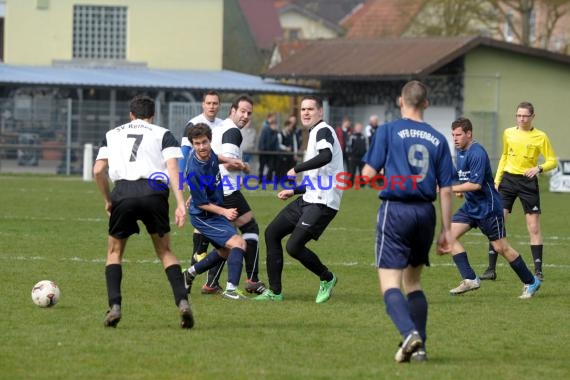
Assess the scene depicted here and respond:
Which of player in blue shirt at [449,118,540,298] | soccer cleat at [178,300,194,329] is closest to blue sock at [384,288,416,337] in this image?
soccer cleat at [178,300,194,329]

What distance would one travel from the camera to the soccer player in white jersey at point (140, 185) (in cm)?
1002

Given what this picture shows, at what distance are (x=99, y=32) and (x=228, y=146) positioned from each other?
3561 centimetres

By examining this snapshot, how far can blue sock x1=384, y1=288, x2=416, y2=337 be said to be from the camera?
8.58m

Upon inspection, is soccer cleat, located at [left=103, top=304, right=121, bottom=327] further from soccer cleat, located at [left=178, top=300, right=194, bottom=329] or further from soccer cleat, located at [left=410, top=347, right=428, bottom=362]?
soccer cleat, located at [left=410, top=347, right=428, bottom=362]

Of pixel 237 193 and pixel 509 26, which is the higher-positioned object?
pixel 509 26

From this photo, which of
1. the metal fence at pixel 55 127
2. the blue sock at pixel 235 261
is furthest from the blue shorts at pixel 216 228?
the metal fence at pixel 55 127

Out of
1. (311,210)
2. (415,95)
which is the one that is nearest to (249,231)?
(311,210)

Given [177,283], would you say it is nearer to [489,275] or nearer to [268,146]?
[489,275]

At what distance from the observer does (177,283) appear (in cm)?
1017

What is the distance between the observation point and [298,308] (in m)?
11.7

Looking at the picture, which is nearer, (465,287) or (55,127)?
(465,287)

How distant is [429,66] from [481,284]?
26.0m

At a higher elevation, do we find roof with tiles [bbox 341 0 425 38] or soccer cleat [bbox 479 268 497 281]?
roof with tiles [bbox 341 0 425 38]

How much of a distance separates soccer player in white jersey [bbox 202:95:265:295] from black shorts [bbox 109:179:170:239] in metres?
2.43
